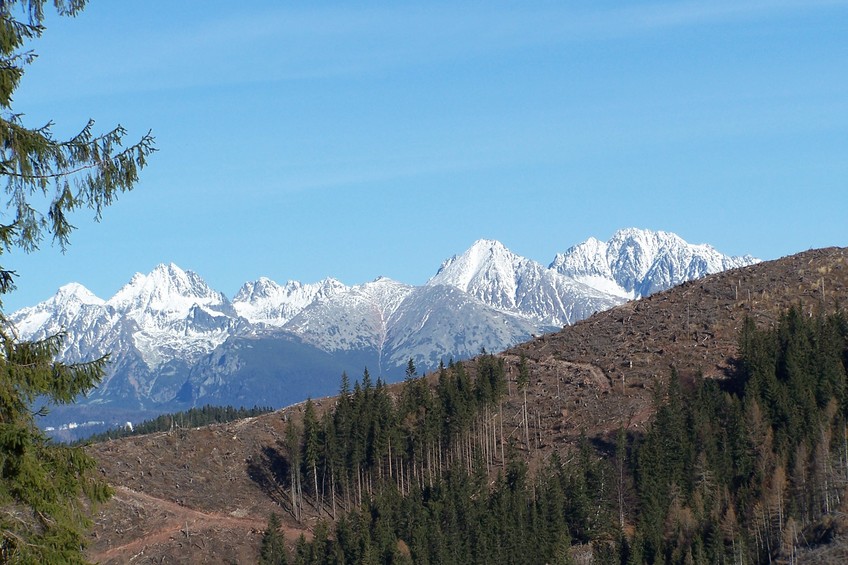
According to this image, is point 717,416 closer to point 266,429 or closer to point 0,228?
point 266,429

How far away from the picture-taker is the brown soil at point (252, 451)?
149125 millimetres

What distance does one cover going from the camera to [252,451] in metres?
179

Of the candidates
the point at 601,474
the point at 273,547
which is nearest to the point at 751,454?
the point at 601,474

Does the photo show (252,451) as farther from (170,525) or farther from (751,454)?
(751,454)

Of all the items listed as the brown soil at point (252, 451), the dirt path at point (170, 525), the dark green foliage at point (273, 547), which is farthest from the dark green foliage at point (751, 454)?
the dirt path at point (170, 525)

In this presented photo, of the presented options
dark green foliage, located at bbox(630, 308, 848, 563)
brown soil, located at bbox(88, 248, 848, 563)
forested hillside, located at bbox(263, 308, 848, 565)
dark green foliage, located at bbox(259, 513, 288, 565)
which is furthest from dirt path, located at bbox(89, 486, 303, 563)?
dark green foliage, located at bbox(630, 308, 848, 563)

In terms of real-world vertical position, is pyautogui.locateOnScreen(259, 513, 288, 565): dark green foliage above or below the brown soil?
below

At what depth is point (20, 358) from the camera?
1942 centimetres

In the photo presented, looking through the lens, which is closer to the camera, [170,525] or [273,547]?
[273,547]

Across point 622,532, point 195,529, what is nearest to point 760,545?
point 622,532

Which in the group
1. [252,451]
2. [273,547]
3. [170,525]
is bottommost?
[273,547]

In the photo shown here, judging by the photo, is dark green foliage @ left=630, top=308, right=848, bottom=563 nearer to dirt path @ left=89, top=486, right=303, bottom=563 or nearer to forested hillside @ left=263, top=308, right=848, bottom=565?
forested hillside @ left=263, top=308, right=848, bottom=565

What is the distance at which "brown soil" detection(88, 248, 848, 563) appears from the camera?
489ft

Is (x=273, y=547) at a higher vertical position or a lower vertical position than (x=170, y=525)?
lower
